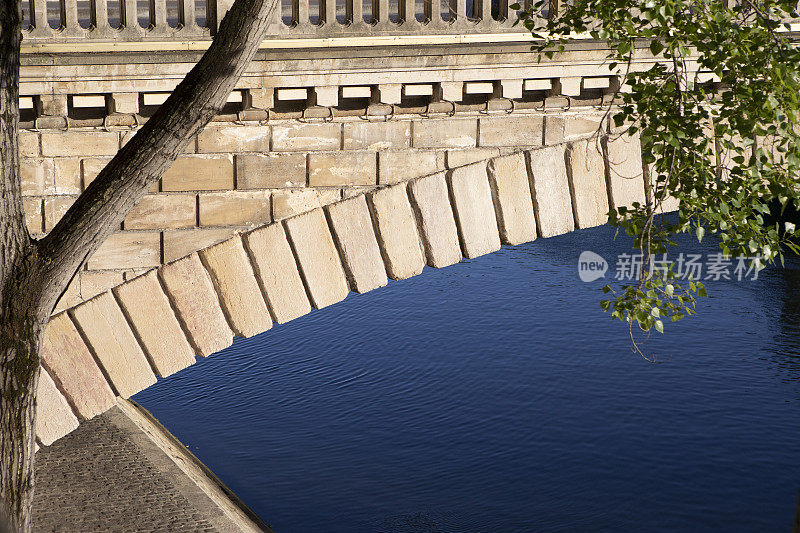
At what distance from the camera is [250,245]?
17.4 ft

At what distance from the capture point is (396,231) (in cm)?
544

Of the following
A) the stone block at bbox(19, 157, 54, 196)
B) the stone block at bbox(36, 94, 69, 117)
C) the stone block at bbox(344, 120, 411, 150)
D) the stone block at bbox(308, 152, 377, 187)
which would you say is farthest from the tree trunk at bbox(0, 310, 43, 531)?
the stone block at bbox(344, 120, 411, 150)

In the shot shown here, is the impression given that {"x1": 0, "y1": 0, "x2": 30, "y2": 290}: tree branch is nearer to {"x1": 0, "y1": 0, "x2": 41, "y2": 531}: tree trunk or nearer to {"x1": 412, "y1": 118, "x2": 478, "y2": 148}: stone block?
{"x1": 0, "y1": 0, "x2": 41, "y2": 531}: tree trunk

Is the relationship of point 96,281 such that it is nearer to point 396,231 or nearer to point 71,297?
point 71,297

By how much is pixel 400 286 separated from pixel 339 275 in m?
18.4

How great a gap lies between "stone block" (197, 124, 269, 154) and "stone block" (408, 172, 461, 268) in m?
0.91

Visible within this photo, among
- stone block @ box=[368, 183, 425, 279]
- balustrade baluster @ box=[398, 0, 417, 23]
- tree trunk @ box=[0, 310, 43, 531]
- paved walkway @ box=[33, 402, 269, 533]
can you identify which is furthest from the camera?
paved walkway @ box=[33, 402, 269, 533]

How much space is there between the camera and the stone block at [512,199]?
5617 millimetres

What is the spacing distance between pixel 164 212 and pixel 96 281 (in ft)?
1.77

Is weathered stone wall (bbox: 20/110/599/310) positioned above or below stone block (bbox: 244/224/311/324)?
above

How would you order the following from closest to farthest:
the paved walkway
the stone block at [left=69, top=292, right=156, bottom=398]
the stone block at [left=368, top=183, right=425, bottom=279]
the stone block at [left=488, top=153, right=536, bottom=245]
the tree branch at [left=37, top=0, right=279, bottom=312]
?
the tree branch at [left=37, top=0, right=279, bottom=312]
the stone block at [left=69, top=292, right=156, bottom=398]
the stone block at [left=368, top=183, right=425, bottom=279]
the stone block at [left=488, top=153, right=536, bottom=245]
the paved walkway

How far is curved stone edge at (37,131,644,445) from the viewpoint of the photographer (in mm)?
4980

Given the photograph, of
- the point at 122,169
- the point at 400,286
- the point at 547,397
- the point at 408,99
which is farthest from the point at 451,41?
the point at 400,286

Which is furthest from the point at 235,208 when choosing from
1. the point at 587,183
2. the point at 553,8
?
the point at 553,8
